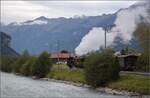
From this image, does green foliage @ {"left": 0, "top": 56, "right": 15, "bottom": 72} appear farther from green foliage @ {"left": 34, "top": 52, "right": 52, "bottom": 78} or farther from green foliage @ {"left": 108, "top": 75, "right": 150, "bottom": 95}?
green foliage @ {"left": 108, "top": 75, "right": 150, "bottom": 95}

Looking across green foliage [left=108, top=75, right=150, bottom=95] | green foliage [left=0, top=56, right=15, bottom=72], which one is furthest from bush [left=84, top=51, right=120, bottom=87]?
green foliage [left=0, top=56, right=15, bottom=72]

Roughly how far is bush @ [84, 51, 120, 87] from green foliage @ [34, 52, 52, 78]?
111 feet

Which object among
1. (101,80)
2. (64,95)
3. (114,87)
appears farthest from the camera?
(101,80)

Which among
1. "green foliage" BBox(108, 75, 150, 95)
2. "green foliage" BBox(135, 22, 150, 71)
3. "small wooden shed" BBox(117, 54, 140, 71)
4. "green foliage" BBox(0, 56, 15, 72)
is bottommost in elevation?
"green foliage" BBox(0, 56, 15, 72)

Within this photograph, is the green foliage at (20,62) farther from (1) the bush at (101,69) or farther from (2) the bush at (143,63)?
(1) the bush at (101,69)

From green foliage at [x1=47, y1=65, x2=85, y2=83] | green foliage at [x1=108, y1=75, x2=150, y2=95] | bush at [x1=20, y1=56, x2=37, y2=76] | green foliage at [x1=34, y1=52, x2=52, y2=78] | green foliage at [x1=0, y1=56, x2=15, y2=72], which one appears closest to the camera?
green foliage at [x1=108, y1=75, x2=150, y2=95]

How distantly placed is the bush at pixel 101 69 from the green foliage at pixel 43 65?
3395 centimetres

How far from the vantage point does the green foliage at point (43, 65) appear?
117125 millimetres

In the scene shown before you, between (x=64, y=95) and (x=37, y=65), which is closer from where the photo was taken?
(x=64, y=95)

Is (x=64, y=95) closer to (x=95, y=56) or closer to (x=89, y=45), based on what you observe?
(x=95, y=56)

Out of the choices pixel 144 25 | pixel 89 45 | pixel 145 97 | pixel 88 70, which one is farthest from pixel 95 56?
pixel 89 45

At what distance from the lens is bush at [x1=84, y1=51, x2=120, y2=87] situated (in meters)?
79.9

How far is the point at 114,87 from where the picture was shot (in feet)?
240

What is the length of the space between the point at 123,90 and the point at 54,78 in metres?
40.1
